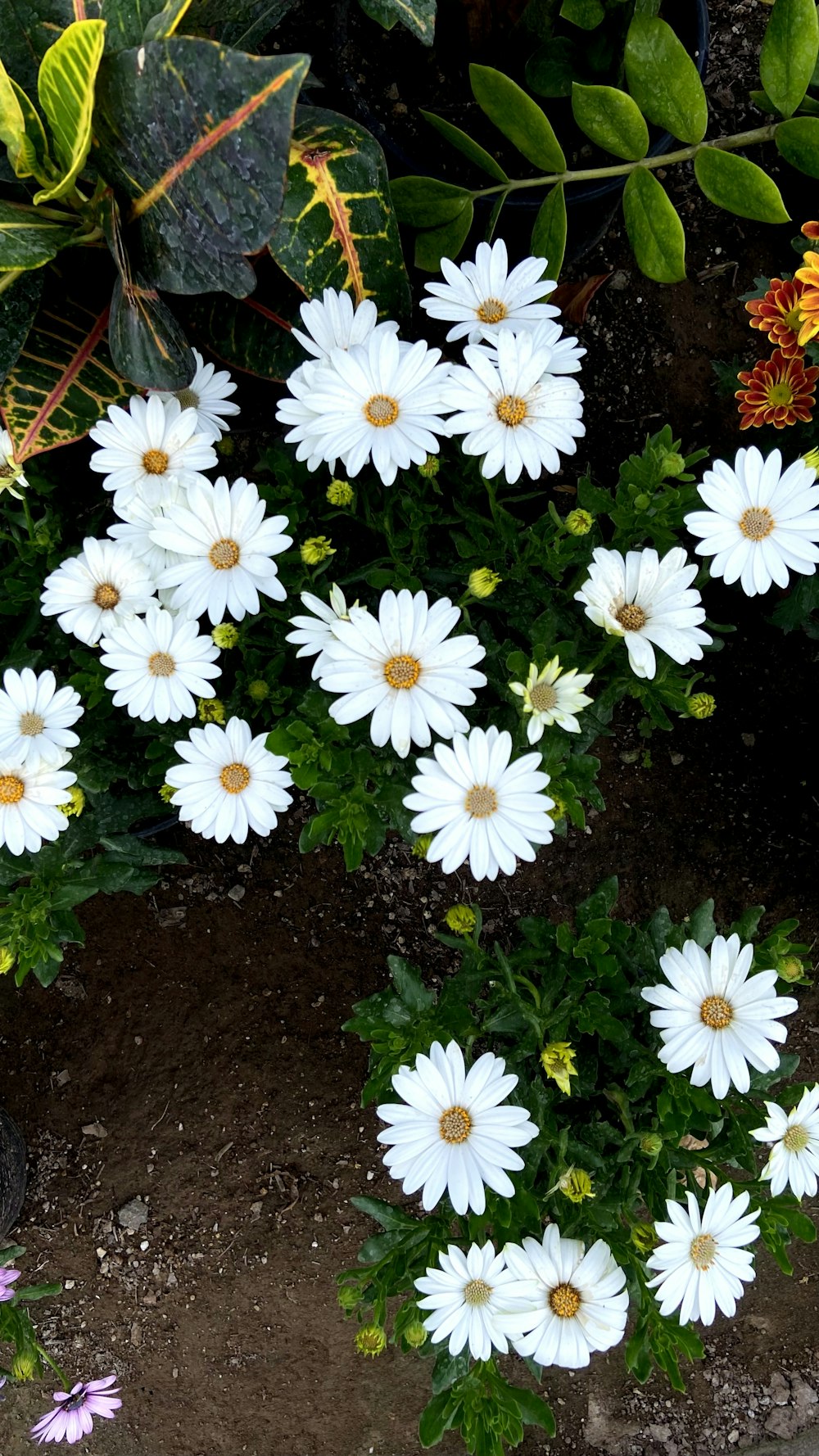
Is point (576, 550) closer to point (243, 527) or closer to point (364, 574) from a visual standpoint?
point (364, 574)

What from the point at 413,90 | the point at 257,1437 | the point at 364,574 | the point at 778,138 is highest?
the point at 413,90

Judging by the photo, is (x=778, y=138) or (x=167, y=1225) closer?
(x=778, y=138)

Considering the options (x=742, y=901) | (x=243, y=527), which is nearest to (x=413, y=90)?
(x=243, y=527)

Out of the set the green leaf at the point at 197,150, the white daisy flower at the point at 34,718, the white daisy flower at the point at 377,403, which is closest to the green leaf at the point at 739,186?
the white daisy flower at the point at 377,403

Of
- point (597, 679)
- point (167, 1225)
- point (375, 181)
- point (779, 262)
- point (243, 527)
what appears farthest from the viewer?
point (167, 1225)

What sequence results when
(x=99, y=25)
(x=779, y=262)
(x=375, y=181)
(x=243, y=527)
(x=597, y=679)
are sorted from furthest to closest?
(x=779, y=262) < (x=597, y=679) < (x=375, y=181) < (x=243, y=527) < (x=99, y=25)

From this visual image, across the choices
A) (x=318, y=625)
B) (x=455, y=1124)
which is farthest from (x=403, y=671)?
(x=455, y=1124)

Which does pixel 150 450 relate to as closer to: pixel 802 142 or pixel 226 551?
pixel 226 551
